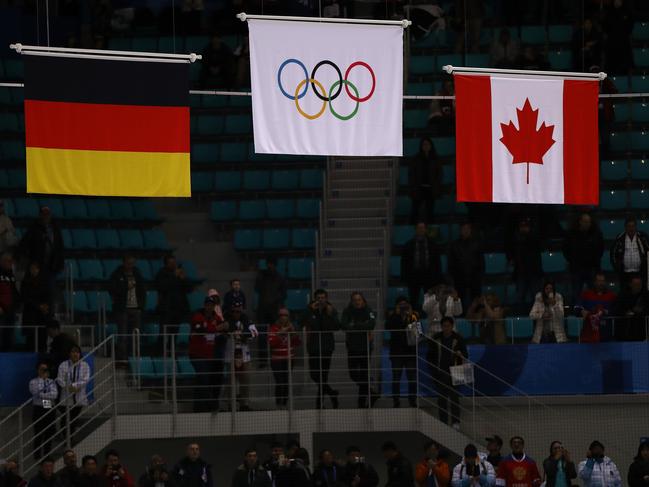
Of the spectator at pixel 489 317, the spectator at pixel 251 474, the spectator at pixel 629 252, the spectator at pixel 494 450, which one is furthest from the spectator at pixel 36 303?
the spectator at pixel 629 252

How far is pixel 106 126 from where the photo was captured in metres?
21.0

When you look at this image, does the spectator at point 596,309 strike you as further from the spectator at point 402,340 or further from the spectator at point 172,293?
the spectator at point 172,293

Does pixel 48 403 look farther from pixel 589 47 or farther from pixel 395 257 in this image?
pixel 589 47

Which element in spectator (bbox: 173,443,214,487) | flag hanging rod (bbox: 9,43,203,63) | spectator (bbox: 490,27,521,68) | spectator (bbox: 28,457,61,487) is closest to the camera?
flag hanging rod (bbox: 9,43,203,63)

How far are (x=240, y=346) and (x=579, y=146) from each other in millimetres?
6138

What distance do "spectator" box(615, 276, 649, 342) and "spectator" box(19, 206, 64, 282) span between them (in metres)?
8.51

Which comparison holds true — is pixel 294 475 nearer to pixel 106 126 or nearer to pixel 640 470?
pixel 640 470

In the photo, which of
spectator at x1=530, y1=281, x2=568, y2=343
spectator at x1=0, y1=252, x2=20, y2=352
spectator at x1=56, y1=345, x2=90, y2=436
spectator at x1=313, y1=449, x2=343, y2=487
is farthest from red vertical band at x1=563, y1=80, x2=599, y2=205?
spectator at x1=0, y1=252, x2=20, y2=352

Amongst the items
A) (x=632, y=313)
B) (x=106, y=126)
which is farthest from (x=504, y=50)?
(x=106, y=126)

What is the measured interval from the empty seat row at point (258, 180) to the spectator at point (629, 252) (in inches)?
255

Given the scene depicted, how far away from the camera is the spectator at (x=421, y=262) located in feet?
88.3


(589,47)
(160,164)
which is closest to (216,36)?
(589,47)

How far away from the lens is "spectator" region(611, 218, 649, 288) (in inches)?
1033

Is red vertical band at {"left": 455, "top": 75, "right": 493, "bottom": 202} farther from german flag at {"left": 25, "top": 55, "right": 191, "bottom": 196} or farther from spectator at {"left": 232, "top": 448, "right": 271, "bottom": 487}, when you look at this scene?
spectator at {"left": 232, "top": 448, "right": 271, "bottom": 487}
